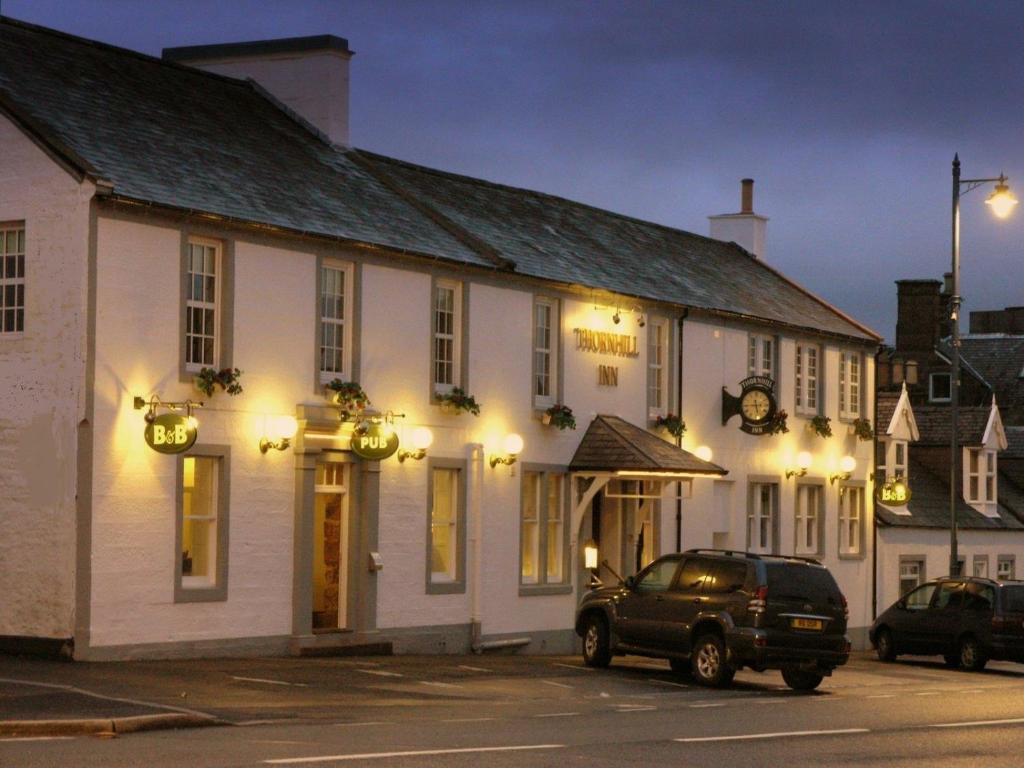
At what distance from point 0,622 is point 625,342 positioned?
1503cm

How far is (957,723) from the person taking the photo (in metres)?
20.7

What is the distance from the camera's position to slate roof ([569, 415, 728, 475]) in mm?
33781

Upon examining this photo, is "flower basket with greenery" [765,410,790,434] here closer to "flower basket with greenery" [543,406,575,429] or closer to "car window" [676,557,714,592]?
"flower basket with greenery" [543,406,575,429]

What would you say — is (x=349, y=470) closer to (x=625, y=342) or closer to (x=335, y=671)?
(x=335, y=671)

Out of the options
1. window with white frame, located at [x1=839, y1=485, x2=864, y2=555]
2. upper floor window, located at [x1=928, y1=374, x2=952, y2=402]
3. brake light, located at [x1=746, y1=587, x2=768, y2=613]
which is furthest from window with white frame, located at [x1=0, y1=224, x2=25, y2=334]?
upper floor window, located at [x1=928, y1=374, x2=952, y2=402]

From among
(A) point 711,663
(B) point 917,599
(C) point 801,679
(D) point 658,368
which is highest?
(D) point 658,368

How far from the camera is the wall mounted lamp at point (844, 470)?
4444 centimetres

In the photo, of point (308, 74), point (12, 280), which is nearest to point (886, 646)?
point (308, 74)

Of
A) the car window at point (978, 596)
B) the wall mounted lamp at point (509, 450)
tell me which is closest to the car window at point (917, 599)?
the car window at point (978, 596)

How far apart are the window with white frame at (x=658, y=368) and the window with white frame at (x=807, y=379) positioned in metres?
6.14

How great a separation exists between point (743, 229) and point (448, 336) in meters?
19.7

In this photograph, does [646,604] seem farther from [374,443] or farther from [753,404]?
[753,404]

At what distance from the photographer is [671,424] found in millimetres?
37125

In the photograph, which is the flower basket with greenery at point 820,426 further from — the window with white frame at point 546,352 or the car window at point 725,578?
the car window at point 725,578
